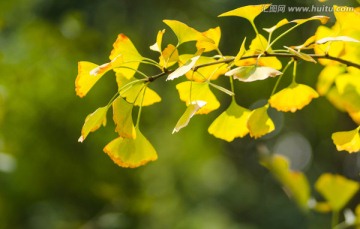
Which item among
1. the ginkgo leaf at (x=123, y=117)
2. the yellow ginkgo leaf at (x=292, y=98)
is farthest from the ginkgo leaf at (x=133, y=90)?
the yellow ginkgo leaf at (x=292, y=98)

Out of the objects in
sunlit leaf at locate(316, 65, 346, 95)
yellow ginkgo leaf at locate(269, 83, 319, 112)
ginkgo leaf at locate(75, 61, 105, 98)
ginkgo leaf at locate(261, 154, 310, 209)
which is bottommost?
ginkgo leaf at locate(261, 154, 310, 209)

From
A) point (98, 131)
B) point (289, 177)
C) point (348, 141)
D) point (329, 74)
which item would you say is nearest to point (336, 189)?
point (289, 177)

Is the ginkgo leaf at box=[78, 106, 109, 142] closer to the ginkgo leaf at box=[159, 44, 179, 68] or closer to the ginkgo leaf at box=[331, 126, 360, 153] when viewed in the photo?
the ginkgo leaf at box=[159, 44, 179, 68]

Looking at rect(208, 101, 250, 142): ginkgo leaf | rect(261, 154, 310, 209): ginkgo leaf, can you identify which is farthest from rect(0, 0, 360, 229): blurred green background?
rect(208, 101, 250, 142): ginkgo leaf

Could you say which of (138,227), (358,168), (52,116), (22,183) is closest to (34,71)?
(52,116)

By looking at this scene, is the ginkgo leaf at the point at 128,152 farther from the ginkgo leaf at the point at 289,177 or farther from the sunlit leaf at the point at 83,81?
the ginkgo leaf at the point at 289,177
